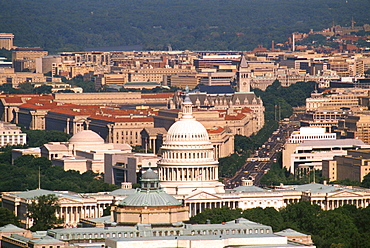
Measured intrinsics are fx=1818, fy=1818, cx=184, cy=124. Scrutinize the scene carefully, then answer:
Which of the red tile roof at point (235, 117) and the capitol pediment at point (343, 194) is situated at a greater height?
the red tile roof at point (235, 117)

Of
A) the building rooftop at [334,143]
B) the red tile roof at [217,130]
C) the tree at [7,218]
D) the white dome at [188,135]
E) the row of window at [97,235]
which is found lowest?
the tree at [7,218]

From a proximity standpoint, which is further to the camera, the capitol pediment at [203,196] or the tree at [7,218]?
the capitol pediment at [203,196]

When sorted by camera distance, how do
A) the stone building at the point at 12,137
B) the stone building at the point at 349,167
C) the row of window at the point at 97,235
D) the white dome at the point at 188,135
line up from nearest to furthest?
the row of window at the point at 97,235
the white dome at the point at 188,135
the stone building at the point at 349,167
the stone building at the point at 12,137

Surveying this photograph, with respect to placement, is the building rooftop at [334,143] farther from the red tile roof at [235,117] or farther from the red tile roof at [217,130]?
the red tile roof at [235,117]

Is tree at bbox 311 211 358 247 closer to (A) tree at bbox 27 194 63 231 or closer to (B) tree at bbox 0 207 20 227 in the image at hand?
(A) tree at bbox 27 194 63 231

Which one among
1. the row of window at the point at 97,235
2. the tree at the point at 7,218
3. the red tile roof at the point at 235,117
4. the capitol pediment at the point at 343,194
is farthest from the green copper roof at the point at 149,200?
the red tile roof at the point at 235,117

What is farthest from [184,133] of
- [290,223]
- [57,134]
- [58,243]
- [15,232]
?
[57,134]

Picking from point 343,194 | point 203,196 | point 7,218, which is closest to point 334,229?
point 7,218
